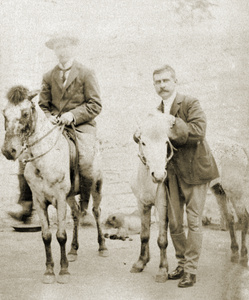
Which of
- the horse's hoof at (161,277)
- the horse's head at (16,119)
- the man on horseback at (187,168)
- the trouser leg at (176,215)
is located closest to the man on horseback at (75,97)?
the horse's head at (16,119)

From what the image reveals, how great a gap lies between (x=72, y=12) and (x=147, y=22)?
80 centimetres

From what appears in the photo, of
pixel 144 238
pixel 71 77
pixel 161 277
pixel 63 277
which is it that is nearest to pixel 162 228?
pixel 144 238

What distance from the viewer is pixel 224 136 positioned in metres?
4.53

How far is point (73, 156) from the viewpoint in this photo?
14.1 ft

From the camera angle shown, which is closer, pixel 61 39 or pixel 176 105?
pixel 176 105

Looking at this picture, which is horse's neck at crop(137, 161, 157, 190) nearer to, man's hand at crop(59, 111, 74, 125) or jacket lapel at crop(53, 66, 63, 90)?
man's hand at crop(59, 111, 74, 125)

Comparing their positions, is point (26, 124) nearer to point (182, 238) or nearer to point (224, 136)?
point (182, 238)

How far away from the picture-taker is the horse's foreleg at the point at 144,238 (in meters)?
4.00

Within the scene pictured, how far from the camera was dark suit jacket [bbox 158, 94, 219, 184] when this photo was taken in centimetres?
364

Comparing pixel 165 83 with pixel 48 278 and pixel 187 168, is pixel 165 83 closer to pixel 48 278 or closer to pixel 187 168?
pixel 187 168

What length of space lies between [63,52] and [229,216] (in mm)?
2208

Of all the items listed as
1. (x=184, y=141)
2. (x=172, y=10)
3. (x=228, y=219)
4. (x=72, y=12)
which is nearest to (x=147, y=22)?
(x=172, y=10)

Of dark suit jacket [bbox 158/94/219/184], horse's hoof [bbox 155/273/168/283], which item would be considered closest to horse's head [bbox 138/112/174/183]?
dark suit jacket [bbox 158/94/219/184]

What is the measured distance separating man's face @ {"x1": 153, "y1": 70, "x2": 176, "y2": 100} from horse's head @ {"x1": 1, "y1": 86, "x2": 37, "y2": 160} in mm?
995
